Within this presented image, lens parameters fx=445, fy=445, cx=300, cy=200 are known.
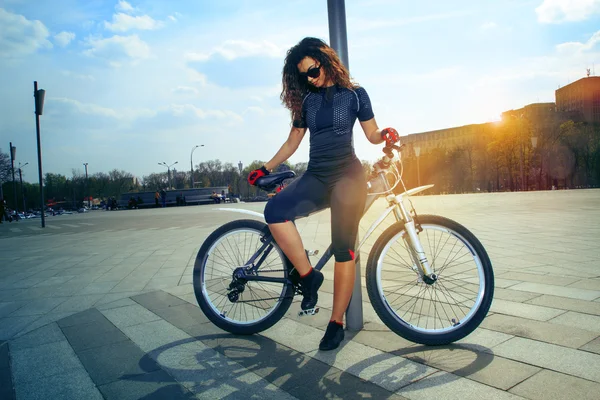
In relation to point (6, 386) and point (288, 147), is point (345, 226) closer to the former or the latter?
point (288, 147)

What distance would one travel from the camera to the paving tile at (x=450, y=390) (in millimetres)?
2004

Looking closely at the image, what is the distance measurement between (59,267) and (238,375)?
5381 millimetres

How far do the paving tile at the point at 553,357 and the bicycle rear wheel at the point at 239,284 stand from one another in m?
1.36

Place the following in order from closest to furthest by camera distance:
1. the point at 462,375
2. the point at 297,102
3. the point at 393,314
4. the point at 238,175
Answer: the point at 462,375
the point at 393,314
the point at 297,102
the point at 238,175

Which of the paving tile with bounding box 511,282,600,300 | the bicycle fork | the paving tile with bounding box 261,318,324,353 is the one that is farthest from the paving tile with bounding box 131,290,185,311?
the paving tile with bounding box 511,282,600,300

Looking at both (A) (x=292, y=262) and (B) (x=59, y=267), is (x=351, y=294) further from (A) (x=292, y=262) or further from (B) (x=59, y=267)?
(B) (x=59, y=267)

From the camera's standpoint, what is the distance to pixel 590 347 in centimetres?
248

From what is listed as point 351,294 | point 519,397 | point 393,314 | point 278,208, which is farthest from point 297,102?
point 519,397

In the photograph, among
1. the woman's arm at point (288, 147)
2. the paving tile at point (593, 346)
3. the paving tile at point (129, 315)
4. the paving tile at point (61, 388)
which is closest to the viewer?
the paving tile at point (61, 388)

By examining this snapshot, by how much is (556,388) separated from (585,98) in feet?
457

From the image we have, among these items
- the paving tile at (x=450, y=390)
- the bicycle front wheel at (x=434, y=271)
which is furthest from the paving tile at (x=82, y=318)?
the paving tile at (x=450, y=390)

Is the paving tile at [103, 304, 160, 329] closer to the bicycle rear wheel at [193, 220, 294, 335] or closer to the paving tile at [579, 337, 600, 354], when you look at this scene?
the bicycle rear wheel at [193, 220, 294, 335]

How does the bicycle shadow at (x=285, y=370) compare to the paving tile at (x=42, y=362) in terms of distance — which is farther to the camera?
the paving tile at (x=42, y=362)

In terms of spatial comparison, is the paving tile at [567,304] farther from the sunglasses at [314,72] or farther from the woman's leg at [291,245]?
the sunglasses at [314,72]
